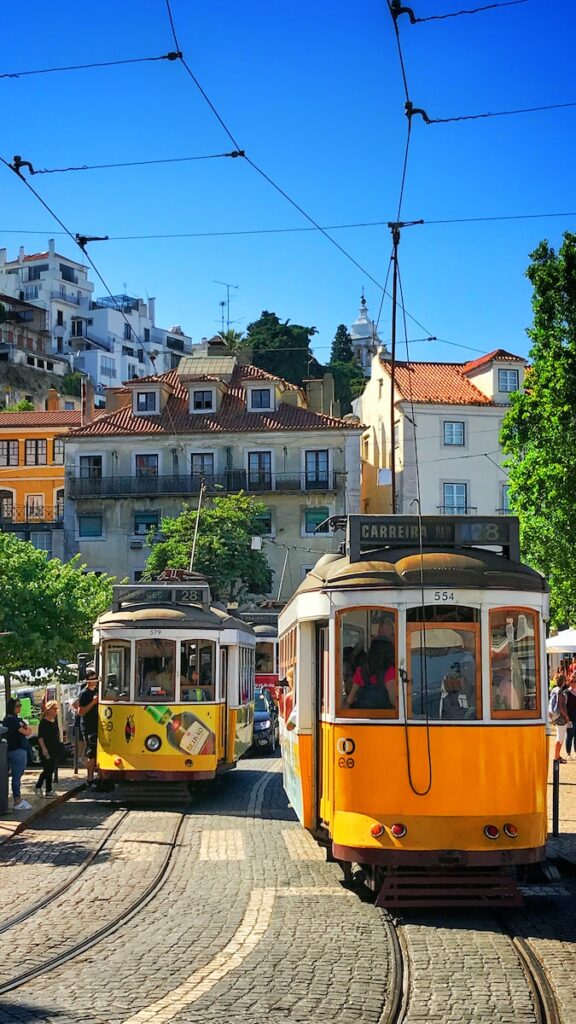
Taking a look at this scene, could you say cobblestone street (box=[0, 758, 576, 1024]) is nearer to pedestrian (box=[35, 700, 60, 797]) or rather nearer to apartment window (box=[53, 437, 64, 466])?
pedestrian (box=[35, 700, 60, 797])

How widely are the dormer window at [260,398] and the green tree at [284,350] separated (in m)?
28.4

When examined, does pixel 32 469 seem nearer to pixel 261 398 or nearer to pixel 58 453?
pixel 58 453

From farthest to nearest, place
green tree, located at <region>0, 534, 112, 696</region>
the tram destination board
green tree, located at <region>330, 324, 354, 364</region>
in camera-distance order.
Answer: green tree, located at <region>330, 324, 354, 364</region>
green tree, located at <region>0, 534, 112, 696</region>
the tram destination board

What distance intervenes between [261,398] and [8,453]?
15.5 meters

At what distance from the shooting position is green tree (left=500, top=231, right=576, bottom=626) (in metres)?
25.3

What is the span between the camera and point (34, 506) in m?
65.8

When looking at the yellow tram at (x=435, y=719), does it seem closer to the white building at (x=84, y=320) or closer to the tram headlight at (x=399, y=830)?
the tram headlight at (x=399, y=830)

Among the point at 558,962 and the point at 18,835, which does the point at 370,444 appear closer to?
the point at 18,835

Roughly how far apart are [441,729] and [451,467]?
45.9 metres

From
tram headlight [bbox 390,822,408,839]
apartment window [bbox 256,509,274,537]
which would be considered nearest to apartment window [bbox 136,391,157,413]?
apartment window [bbox 256,509,274,537]

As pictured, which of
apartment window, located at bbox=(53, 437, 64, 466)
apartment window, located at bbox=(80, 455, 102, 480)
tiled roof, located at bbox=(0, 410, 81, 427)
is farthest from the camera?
tiled roof, located at bbox=(0, 410, 81, 427)

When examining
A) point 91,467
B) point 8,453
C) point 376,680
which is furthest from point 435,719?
point 8,453

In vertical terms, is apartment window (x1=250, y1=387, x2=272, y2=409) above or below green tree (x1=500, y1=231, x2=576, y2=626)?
above

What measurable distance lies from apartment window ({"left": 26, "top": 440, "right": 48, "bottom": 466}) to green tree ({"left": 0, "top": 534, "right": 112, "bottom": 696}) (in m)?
40.9
